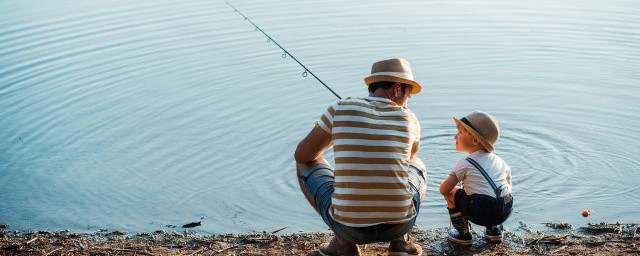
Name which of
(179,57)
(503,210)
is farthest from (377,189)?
→ (179,57)

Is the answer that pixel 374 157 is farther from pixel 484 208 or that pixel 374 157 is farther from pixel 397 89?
pixel 484 208

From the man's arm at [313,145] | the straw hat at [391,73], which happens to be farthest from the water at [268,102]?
the straw hat at [391,73]

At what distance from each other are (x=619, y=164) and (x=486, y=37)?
169 inches

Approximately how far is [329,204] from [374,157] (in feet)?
1.34

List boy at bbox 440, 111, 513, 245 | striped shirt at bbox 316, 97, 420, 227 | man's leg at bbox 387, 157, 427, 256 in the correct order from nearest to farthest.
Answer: striped shirt at bbox 316, 97, 420, 227, man's leg at bbox 387, 157, 427, 256, boy at bbox 440, 111, 513, 245

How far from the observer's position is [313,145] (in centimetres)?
380

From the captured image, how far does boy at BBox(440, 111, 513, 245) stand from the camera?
402 cm

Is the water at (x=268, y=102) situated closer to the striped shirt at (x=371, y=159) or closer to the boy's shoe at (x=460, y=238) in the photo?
the boy's shoe at (x=460, y=238)

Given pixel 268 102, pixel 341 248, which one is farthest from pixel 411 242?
pixel 268 102

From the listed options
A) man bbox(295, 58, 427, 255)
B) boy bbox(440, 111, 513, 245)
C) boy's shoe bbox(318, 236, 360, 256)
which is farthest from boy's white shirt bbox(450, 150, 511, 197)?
boy's shoe bbox(318, 236, 360, 256)

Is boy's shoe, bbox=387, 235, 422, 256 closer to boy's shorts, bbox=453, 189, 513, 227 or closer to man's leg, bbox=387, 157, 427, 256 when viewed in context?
man's leg, bbox=387, 157, 427, 256

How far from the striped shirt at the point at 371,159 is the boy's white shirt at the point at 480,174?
60cm

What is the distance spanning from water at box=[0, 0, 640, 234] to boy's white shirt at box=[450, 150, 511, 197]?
2.64ft

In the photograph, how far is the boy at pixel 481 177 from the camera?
4020 millimetres
